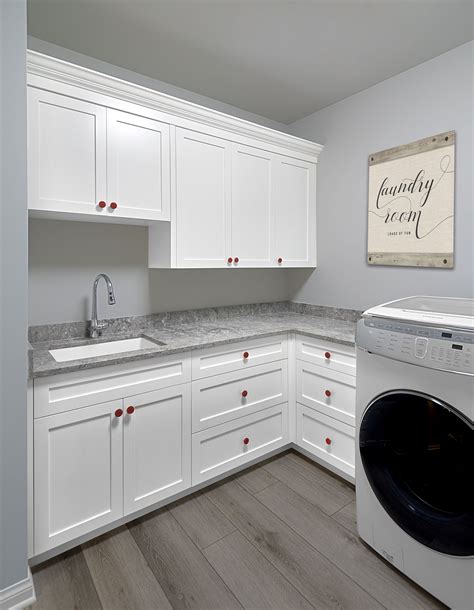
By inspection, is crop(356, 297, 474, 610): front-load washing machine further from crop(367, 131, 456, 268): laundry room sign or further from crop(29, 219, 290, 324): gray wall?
crop(29, 219, 290, 324): gray wall

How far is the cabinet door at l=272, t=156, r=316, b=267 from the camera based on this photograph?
261 centimetres

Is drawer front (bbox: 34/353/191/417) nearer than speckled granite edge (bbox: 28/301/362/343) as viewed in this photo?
Yes

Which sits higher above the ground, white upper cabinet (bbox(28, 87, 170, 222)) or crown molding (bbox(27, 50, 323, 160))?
crown molding (bbox(27, 50, 323, 160))

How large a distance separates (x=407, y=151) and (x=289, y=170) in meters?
0.79

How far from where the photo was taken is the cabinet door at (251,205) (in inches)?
93.0

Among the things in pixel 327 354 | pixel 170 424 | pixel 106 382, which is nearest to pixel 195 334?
pixel 170 424

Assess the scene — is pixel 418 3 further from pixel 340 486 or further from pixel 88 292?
pixel 340 486

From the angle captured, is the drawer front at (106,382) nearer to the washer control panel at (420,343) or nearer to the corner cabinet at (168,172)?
the corner cabinet at (168,172)

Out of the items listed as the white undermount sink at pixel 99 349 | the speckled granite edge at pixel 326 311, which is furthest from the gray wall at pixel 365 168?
the white undermount sink at pixel 99 349

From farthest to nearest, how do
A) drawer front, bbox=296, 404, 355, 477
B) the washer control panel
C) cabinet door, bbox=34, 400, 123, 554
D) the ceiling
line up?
1. drawer front, bbox=296, 404, 355, 477
2. the ceiling
3. cabinet door, bbox=34, 400, 123, 554
4. the washer control panel

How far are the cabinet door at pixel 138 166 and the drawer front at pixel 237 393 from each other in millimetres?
985

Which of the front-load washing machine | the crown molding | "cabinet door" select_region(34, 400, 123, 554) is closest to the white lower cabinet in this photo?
"cabinet door" select_region(34, 400, 123, 554)

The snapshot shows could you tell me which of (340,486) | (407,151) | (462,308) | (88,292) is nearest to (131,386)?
(88,292)

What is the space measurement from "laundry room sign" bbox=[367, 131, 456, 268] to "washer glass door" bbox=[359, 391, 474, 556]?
42.4 inches
